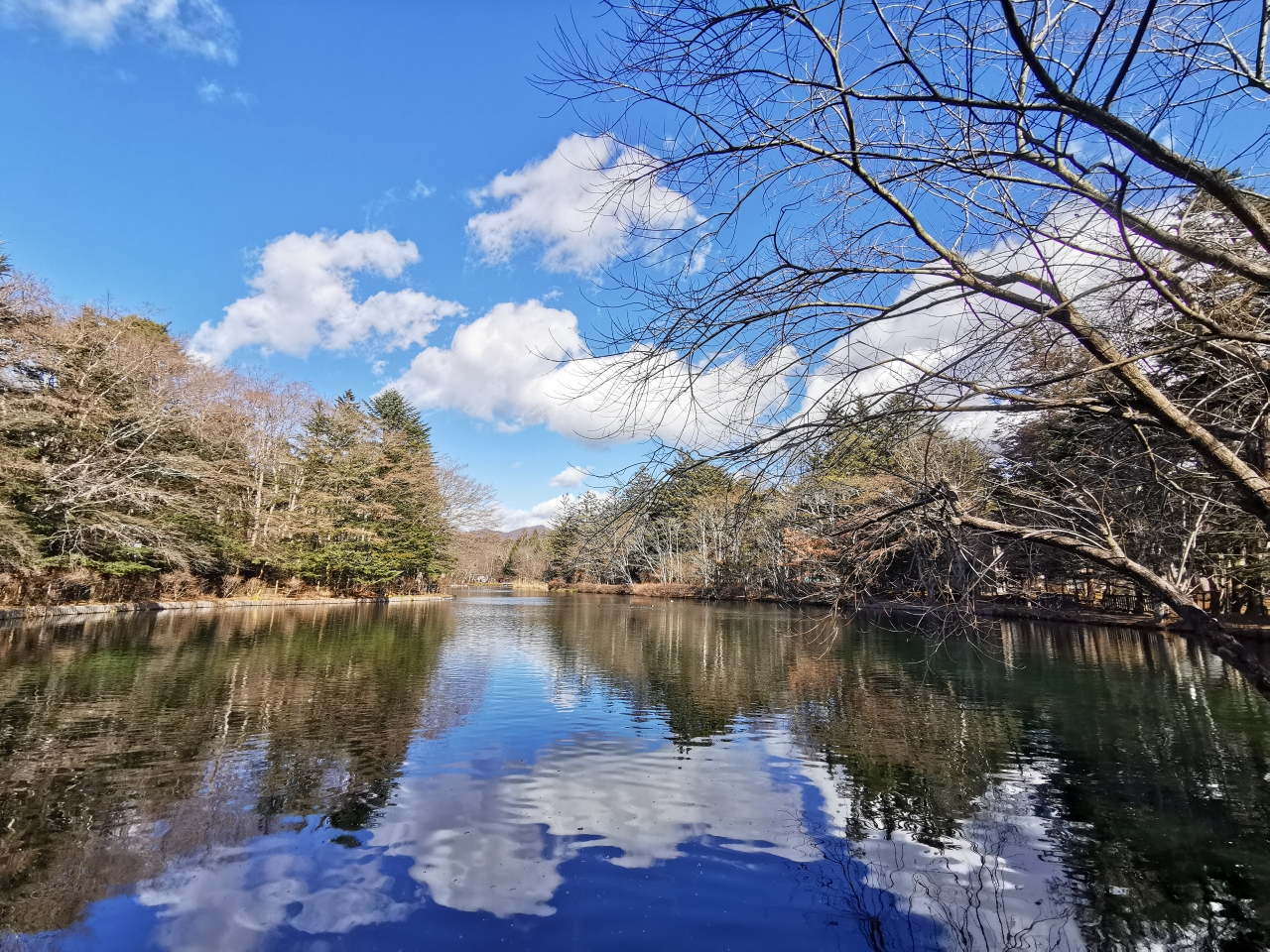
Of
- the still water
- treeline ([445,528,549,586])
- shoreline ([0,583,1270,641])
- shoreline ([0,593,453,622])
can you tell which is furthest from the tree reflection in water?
treeline ([445,528,549,586])

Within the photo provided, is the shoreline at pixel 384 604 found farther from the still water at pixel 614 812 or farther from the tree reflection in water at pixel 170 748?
the tree reflection in water at pixel 170 748

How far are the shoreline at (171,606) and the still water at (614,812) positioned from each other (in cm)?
611

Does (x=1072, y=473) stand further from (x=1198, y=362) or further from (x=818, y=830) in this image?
(x=818, y=830)

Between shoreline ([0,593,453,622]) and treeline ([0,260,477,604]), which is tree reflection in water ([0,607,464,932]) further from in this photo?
treeline ([0,260,477,604])

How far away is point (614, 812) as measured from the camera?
532 cm

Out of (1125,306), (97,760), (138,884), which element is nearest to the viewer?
(1125,306)

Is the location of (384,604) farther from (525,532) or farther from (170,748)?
(525,532)

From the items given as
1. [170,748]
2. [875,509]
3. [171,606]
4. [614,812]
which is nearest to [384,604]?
[171,606]

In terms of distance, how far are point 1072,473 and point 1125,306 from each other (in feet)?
6.68

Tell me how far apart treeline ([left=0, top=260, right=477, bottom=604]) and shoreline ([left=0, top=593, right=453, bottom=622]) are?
0.73 metres

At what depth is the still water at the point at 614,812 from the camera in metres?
3.68

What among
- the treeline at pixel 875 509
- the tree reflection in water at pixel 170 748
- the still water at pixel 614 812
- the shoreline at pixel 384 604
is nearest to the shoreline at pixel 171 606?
the shoreline at pixel 384 604

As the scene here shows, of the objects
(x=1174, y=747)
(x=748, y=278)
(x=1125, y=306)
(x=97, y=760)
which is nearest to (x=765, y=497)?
(x=748, y=278)

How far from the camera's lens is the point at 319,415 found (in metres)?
29.9
